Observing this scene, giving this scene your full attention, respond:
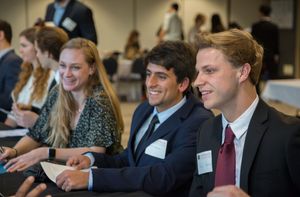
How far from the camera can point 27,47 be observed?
4.10 metres

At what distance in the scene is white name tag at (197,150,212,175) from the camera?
1.95 m

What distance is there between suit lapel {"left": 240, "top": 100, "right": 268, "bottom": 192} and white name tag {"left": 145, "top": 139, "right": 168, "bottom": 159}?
0.49m

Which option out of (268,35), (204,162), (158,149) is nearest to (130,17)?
(268,35)

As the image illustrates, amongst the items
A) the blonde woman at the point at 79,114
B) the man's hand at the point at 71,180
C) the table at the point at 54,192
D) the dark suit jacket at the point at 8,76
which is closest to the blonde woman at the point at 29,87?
the dark suit jacket at the point at 8,76

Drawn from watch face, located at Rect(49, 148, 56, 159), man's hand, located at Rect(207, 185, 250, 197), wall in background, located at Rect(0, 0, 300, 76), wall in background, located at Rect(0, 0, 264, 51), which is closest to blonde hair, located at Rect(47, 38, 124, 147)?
watch face, located at Rect(49, 148, 56, 159)

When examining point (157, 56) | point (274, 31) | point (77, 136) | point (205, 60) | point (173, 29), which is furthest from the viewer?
point (173, 29)

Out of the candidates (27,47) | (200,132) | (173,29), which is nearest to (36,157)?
(200,132)

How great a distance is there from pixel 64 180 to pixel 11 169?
1.59 ft

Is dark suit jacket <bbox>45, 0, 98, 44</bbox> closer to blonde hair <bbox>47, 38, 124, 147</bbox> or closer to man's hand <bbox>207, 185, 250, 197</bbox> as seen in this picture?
blonde hair <bbox>47, 38, 124, 147</bbox>

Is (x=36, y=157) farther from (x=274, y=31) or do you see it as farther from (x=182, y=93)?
(x=274, y=31)

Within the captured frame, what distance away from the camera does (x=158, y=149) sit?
224 cm

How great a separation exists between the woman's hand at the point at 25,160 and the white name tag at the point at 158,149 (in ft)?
1.89

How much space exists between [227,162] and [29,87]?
2.38 m

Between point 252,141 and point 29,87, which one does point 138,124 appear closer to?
point 252,141
